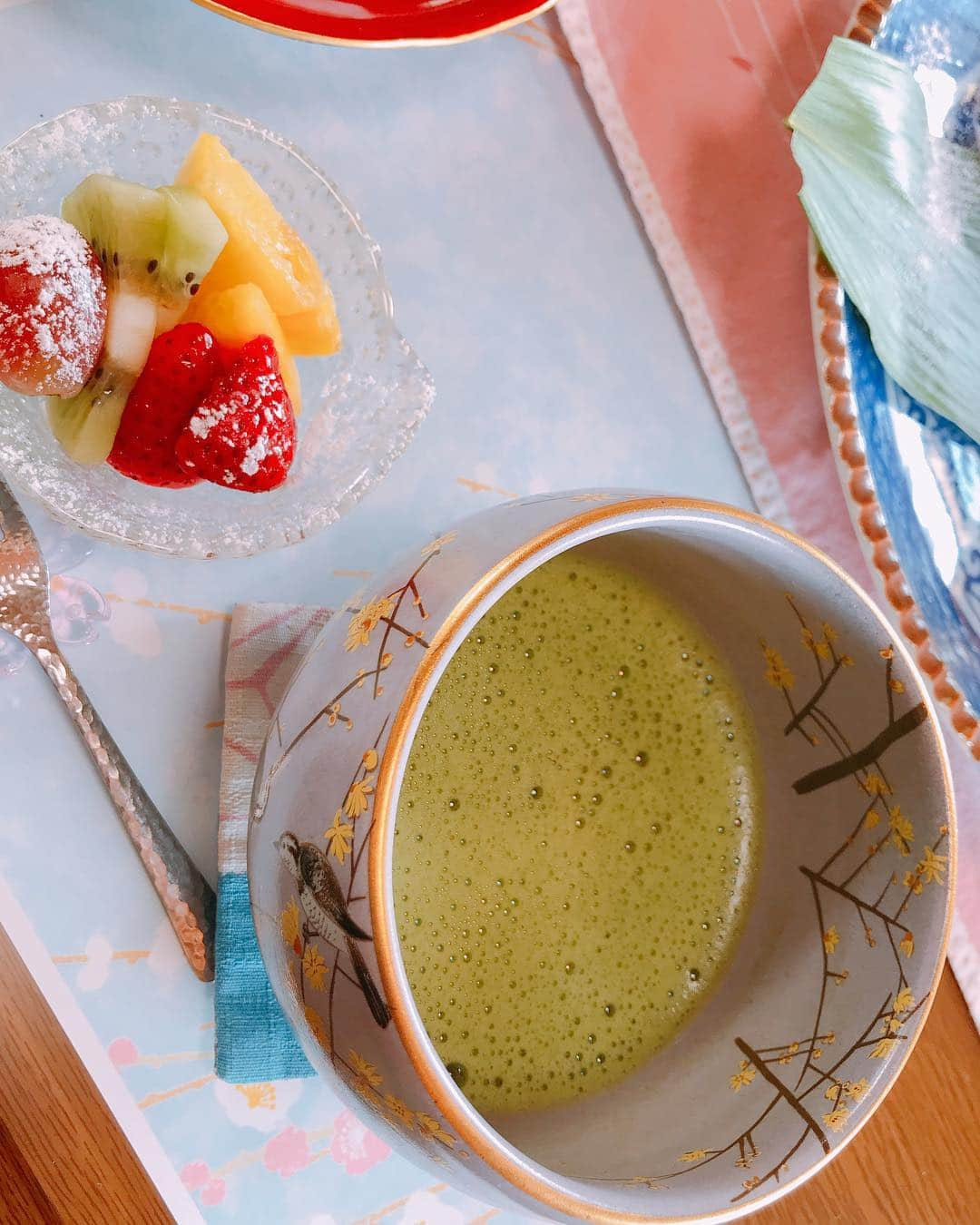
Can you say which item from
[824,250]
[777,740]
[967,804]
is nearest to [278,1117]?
[777,740]

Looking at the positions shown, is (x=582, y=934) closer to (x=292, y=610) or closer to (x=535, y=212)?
(x=292, y=610)

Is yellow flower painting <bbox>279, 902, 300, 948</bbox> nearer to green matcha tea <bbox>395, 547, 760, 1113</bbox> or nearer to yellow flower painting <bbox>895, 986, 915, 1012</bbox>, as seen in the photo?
green matcha tea <bbox>395, 547, 760, 1113</bbox>

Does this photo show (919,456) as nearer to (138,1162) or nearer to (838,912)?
(838,912)

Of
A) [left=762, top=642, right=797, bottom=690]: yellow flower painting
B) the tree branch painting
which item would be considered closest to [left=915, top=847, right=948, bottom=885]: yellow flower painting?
the tree branch painting

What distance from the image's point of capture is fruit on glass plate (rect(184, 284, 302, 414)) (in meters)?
0.58

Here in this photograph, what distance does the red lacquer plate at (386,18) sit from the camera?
601mm

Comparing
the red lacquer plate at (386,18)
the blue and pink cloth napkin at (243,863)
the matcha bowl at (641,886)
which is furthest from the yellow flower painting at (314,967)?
the red lacquer plate at (386,18)

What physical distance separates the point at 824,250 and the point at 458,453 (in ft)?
0.79

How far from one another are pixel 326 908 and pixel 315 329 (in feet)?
1.07

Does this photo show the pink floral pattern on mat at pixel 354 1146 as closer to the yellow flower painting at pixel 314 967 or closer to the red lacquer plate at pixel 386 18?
the yellow flower painting at pixel 314 967

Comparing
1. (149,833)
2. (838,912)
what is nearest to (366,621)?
(149,833)

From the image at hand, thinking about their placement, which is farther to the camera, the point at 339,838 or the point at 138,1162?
the point at 138,1162

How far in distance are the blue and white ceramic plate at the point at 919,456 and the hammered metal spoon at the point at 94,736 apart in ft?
1.40

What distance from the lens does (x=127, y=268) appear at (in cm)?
57
